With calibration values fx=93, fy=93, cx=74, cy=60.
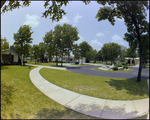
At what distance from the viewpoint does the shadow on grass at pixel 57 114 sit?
2.83 m

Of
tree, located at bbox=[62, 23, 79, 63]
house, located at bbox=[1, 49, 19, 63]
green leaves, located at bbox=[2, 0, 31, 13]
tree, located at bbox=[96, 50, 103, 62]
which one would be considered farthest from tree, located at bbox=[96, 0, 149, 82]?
tree, located at bbox=[96, 50, 103, 62]

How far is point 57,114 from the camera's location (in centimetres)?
305

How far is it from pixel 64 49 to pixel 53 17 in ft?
68.6

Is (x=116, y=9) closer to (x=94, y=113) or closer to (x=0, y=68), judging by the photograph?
(x=94, y=113)

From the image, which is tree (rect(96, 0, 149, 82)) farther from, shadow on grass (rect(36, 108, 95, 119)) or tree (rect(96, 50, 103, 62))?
tree (rect(96, 50, 103, 62))

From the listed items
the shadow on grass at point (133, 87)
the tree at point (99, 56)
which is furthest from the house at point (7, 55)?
the tree at point (99, 56)

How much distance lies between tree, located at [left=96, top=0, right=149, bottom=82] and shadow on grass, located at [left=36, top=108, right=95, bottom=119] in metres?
7.48

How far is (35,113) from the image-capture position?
282 cm

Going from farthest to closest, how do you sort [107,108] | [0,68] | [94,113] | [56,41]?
1. [56,41]
2. [107,108]
3. [94,113]
4. [0,68]

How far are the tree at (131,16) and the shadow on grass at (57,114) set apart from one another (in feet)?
24.5

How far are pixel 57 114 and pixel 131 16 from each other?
9.48 m

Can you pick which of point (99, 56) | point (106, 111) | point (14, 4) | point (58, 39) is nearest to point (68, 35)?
point (58, 39)

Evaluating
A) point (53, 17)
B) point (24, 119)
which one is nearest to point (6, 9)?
point (53, 17)

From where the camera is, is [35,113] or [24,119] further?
[35,113]
